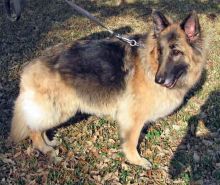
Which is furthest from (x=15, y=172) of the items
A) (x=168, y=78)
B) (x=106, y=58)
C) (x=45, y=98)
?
(x=168, y=78)

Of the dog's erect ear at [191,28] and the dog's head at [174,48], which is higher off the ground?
the dog's erect ear at [191,28]

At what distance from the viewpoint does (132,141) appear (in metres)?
5.43

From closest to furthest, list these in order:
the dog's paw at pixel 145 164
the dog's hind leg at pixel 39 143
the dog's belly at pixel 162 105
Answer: the dog's belly at pixel 162 105 < the dog's paw at pixel 145 164 < the dog's hind leg at pixel 39 143

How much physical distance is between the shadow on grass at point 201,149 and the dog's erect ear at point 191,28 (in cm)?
189

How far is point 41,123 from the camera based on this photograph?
5.35 m

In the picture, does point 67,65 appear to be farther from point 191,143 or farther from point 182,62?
point 191,143

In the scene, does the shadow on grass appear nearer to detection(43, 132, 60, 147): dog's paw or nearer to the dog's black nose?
the dog's black nose

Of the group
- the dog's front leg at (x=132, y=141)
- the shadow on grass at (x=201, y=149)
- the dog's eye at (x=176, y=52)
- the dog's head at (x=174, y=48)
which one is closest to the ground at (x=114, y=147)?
the shadow on grass at (x=201, y=149)

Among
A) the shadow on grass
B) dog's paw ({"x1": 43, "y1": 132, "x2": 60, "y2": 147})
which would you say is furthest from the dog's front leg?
dog's paw ({"x1": 43, "y1": 132, "x2": 60, "y2": 147})

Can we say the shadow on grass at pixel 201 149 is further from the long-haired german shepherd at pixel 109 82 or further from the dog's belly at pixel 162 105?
the dog's belly at pixel 162 105

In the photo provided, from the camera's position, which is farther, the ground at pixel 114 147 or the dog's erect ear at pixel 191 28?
the ground at pixel 114 147

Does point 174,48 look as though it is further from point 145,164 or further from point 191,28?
point 145,164

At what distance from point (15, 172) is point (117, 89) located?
1922 millimetres

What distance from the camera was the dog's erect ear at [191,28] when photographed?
4.67 metres
